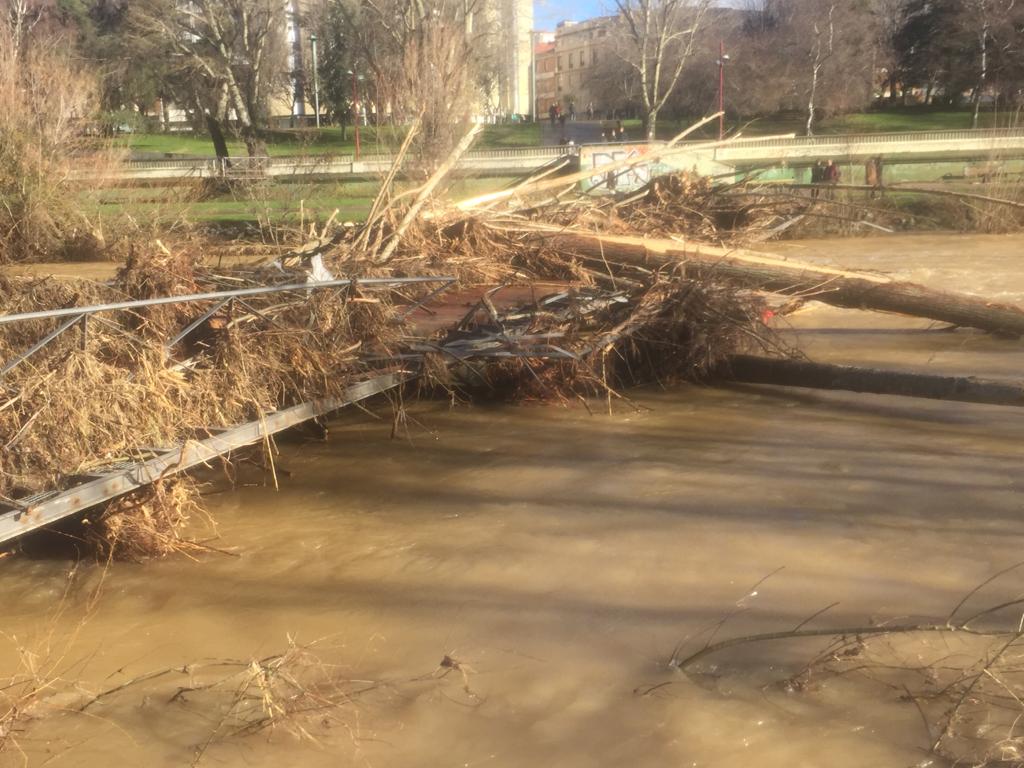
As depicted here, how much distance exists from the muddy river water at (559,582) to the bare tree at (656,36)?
115 ft

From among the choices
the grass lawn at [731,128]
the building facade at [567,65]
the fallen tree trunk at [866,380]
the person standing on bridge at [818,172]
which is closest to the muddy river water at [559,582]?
the fallen tree trunk at [866,380]

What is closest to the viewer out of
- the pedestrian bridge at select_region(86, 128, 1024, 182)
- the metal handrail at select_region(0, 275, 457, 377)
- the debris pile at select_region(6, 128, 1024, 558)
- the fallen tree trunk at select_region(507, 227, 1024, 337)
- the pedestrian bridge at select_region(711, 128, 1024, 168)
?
the metal handrail at select_region(0, 275, 457, 377)

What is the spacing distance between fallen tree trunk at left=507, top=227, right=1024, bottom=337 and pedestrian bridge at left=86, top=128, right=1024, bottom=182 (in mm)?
7535

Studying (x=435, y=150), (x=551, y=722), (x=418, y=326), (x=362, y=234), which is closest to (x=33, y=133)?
(x=435, y=150)

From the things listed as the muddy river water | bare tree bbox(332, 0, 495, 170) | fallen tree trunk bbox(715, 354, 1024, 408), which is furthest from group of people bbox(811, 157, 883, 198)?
the muddy river water

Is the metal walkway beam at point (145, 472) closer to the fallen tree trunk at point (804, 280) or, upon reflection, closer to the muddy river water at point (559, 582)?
the muddy river water at point (559, 582)

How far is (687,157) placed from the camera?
22.9 meters

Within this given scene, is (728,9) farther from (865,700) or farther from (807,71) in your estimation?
(865,700)

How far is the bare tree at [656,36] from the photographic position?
140 ft

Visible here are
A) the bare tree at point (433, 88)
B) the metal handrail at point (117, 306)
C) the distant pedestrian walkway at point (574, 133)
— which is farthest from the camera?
the distant pedestrian walkway at point (574, 133)

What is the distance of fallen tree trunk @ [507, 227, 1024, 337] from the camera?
32.0ft

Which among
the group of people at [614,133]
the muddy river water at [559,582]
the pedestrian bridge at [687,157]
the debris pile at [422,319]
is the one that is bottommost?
the muddy river water at [559,582]

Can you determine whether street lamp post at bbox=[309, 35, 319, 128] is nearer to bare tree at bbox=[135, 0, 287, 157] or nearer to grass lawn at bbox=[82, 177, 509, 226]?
bare tree at bbox=[135, 0, 287, 157]

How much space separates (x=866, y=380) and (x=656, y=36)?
4090cm
